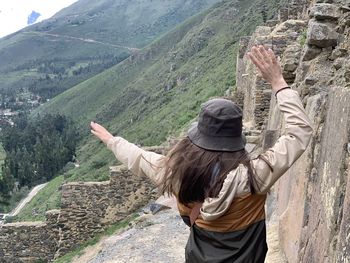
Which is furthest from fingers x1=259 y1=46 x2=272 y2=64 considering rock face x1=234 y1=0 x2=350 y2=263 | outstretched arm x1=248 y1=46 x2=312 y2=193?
rock face x1=234 y1=0 x2=350 y2=263

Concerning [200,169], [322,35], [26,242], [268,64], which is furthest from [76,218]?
[200,169]

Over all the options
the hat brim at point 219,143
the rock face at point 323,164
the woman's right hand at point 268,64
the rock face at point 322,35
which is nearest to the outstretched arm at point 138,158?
the hat brim at point 219,143

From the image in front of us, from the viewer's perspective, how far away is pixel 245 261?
348 cm

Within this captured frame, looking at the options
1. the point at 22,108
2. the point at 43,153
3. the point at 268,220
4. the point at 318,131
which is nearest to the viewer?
the point at 318,131

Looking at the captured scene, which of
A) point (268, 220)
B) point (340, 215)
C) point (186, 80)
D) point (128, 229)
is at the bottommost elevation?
point (186, 80)

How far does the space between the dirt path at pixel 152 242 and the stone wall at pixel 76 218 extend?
2170 mm

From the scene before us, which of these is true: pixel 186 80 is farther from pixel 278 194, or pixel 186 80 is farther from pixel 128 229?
pixel 278 194

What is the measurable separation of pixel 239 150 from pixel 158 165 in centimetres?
59

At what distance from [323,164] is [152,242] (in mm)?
6595

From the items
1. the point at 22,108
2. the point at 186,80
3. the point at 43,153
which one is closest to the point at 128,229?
the point at 186,80

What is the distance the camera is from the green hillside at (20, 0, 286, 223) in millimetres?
36734

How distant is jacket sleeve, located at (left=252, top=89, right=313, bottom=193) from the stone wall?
460 inches

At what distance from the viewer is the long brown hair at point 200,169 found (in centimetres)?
332

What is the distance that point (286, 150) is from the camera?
3.39m
